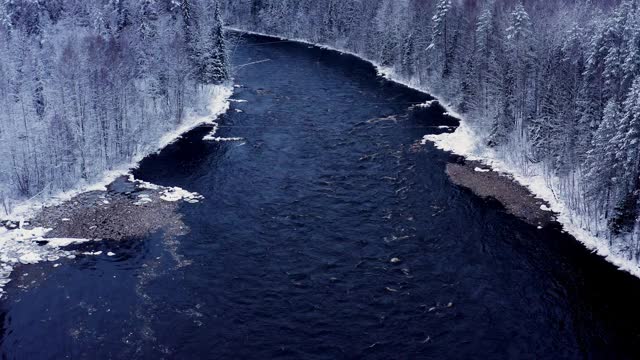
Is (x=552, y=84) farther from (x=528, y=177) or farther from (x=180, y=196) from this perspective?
(x=180, y=196)

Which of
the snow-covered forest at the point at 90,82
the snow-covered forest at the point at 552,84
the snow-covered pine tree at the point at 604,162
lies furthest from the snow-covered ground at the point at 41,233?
the snow-covered forest at the point at 552,84

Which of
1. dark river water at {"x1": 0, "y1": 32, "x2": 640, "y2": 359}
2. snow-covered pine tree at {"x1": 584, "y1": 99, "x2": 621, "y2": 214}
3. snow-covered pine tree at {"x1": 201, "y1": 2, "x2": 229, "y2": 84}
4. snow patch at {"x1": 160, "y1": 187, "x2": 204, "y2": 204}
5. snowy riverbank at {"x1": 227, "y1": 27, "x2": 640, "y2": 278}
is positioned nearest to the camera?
dark river water at {"x1": 0, "y1": 32, "x2": 640, "y2": 359}

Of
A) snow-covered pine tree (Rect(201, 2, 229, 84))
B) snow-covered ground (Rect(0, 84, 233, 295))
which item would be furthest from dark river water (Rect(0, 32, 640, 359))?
snow-covered pine tree (Rect(201, 2, 229, 84))

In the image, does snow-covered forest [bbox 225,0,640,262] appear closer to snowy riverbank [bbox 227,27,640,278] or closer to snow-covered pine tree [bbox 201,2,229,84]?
snowy riverbank [bbox 227,27,640,278]

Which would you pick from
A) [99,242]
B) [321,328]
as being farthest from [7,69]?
[321,328]

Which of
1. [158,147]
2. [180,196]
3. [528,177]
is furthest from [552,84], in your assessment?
[158,147]
